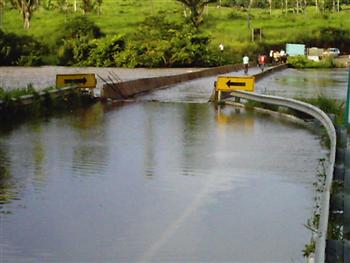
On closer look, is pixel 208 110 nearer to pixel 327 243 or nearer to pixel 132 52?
pixel 327 243

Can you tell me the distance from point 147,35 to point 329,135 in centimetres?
5873

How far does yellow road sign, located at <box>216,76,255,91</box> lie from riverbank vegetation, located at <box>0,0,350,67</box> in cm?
3887

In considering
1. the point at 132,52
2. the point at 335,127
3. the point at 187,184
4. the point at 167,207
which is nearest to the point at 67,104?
the point at 335,127

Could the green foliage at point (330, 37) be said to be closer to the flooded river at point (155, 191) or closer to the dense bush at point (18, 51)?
the dense bush at point (18, 51)

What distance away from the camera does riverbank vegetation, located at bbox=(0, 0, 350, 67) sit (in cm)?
6688

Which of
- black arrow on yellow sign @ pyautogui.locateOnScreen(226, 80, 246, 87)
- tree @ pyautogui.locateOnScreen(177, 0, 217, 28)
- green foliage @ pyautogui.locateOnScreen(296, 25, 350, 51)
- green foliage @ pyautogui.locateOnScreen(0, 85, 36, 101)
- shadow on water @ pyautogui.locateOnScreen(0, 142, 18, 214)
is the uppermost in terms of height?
tree @ pyautogui.locateOnScreen(177, 0, 217, 28)

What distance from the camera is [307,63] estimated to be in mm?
73875

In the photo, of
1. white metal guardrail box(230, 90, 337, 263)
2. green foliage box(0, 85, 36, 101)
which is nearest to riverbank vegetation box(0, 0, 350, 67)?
white metal guardrail box(230, 90, 337, 263)

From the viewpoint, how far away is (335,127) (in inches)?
573

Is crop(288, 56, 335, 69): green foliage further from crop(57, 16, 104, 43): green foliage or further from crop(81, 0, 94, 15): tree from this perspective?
crop(81, 0, 94, 15): tree

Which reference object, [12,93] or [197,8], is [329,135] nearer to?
[12,93]

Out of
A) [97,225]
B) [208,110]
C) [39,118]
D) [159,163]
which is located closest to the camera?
[97,225]

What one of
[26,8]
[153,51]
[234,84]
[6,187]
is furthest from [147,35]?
[6,187]

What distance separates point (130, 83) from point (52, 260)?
23.0 meters
